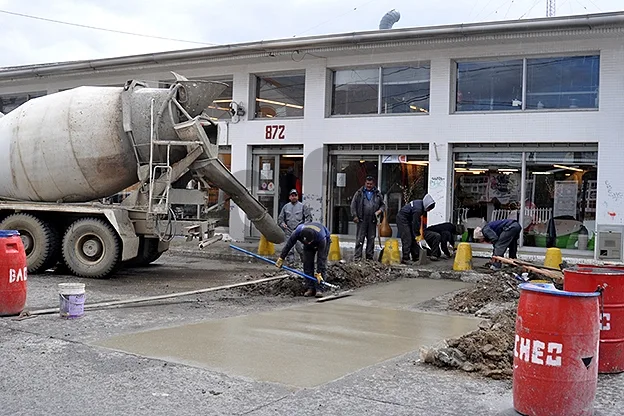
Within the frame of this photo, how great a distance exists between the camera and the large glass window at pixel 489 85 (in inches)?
621

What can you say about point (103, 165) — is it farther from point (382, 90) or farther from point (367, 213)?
point (382, 90)

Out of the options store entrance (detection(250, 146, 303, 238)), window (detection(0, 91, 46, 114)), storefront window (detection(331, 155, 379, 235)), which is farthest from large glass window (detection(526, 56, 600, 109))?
window (detection(0, 91, 46, 114))

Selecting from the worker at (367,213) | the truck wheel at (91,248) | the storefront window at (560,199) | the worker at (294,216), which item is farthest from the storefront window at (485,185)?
the truck wheel at (91,248)

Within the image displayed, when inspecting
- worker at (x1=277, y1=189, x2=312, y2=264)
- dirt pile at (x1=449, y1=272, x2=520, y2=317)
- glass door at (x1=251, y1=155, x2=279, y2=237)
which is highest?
glass door at (x1=251, y1=155, x2=279, y2=237)

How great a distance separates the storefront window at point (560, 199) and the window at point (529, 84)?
47.4 inches

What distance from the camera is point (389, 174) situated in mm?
17375

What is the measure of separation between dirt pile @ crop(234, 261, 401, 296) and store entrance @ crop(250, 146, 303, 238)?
16.8 feet

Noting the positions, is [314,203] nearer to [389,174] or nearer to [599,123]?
[389,174]

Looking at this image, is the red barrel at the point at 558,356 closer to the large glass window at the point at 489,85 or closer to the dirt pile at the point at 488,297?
the dirt pile at the point at 488,297

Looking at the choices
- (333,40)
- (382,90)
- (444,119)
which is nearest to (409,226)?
(444,119)

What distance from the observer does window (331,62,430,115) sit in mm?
16922

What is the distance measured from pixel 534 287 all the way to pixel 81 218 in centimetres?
987

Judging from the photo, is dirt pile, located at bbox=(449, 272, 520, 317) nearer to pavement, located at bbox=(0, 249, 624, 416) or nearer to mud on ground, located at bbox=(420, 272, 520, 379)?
mud on ground, located at bbox=(420, 272, 520, 379)

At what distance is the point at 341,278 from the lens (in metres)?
12.2
